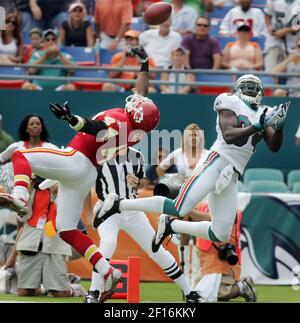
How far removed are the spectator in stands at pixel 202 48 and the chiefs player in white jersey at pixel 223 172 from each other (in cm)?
509

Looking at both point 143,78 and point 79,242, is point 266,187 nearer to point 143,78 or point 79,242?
point 143,78

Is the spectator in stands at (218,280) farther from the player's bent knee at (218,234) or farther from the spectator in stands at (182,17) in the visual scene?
the spectator in stands at (182,17)

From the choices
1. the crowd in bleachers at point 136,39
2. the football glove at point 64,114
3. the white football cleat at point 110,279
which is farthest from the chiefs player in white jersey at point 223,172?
the crowd in bleachers at point 136,39

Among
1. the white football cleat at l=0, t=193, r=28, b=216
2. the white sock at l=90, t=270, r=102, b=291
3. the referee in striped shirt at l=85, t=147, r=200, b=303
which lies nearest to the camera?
the white football cleat at l=0, t=193, r=28, b=216

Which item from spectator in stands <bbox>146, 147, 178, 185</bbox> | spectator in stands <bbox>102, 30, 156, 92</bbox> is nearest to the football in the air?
spectator in stands <bbox>146, 147, 178, 185</bbox>

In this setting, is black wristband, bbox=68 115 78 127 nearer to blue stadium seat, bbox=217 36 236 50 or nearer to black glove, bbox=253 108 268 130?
black glove, bbox=253 108 268 130

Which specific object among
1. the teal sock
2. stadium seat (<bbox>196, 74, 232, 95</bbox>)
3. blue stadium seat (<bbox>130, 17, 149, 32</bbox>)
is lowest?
stadium seat (<bbox>196, 74, 232, 95</bbox>)

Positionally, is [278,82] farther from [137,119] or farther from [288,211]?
[137,119]

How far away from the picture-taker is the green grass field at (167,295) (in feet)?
34.2

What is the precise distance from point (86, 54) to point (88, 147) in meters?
6.00

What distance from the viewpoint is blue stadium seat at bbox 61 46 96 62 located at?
1509 centimetres

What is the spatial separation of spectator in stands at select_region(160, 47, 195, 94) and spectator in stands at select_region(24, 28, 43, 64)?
177cm
